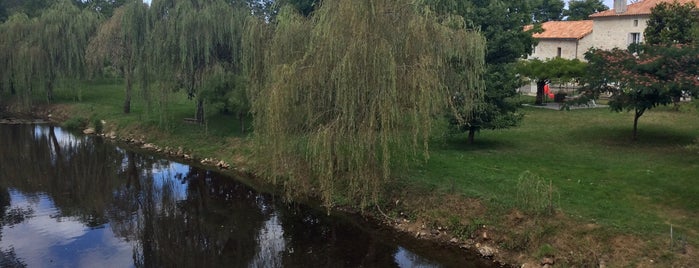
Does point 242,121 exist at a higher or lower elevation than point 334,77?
lower

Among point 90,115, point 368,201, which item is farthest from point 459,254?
point 90,115

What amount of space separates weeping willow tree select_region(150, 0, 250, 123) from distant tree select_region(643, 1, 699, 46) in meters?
23.0

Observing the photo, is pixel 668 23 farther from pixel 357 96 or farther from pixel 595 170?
pixel 357 96

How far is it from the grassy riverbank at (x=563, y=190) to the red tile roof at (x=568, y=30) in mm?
16735

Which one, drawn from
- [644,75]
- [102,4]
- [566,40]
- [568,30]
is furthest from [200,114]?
[102,4]

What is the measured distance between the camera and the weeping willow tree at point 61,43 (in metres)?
34.0

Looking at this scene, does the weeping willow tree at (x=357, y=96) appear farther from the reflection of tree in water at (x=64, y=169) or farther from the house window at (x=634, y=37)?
the house window at (x=634, y=37)

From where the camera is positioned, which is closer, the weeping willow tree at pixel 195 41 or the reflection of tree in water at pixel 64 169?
the reflection of tree in water at pixel 64 169

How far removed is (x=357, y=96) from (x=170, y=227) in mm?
7273

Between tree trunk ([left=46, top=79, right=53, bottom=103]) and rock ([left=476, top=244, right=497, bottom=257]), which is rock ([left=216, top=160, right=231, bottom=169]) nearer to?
rock ([left=476, top=244, right=497, bottom=257])

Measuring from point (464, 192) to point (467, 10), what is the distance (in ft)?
44.7

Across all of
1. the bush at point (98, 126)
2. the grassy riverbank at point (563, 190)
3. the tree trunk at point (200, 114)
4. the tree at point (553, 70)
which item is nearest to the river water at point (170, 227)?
A: the grassy riverbank at point (563, 190)

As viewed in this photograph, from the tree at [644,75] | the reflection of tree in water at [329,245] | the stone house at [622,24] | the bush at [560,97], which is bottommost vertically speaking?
the reflection of tree in water at [329,245]

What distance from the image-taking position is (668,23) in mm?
31281
